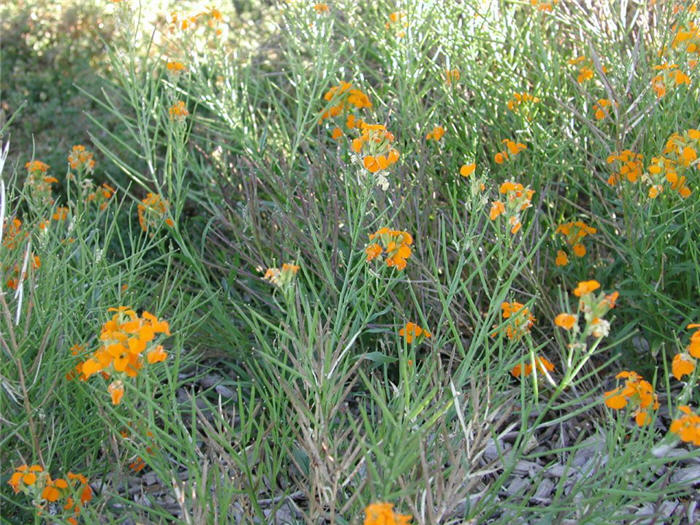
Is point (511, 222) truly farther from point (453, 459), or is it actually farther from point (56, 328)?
point (56, 328)

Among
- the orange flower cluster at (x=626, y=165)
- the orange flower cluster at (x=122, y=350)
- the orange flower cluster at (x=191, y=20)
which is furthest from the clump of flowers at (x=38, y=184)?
the orange flower cluster at (x=626, y=165)

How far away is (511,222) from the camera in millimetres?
1745

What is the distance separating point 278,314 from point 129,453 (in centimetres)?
67

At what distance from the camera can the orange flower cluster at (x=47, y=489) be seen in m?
1.52

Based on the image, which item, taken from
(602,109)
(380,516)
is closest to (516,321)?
(380,516)

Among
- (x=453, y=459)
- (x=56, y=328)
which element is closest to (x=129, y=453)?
(x=56, y=328)

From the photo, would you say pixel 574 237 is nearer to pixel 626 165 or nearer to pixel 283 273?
pixel 626 165

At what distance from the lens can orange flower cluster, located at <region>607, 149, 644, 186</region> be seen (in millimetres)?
2217

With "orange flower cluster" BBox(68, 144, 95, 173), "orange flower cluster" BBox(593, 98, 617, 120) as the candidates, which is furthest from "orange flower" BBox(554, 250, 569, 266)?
"orange flower cluster" BBox(68, 144, 95, 173)

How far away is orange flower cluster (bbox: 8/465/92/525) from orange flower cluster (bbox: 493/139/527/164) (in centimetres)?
154

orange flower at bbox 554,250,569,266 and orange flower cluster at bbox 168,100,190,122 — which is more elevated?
orange flower cluster at bbox 168,100,190,122

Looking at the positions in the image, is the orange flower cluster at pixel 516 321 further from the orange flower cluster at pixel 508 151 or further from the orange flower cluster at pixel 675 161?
the orange flower cluster at pixel 508 151

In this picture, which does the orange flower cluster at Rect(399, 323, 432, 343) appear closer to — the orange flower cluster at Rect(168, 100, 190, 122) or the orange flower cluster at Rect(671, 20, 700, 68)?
the orange flower cluster at Rect(168, 100, 190, 122)

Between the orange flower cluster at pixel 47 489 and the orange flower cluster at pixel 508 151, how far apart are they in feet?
5.07
